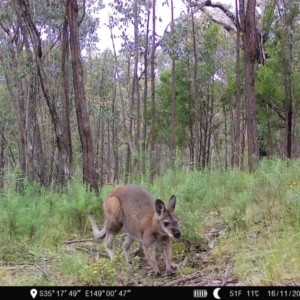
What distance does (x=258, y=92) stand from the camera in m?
22.4

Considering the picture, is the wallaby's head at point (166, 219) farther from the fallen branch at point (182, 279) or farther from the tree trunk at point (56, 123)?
the tree trunk at point (56, 123)

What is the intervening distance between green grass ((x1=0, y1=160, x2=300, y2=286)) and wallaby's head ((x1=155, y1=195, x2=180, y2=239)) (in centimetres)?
51

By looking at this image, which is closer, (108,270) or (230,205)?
(108,270)

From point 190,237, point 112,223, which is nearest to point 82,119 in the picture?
point 112,223

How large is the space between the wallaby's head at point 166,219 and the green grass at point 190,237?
51 cm

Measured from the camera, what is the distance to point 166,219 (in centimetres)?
552

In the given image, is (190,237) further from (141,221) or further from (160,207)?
(160,207)

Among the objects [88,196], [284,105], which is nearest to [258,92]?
[284,105]

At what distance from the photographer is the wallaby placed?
5.54m

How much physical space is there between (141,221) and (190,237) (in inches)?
27.4

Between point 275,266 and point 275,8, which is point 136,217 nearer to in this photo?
point 275,266

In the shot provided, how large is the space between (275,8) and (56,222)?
60.7 ft

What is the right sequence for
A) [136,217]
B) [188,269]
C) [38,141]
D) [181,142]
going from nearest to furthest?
1. [188,269]
2. [136,217]
3. [38,141]
4. [181,142]
